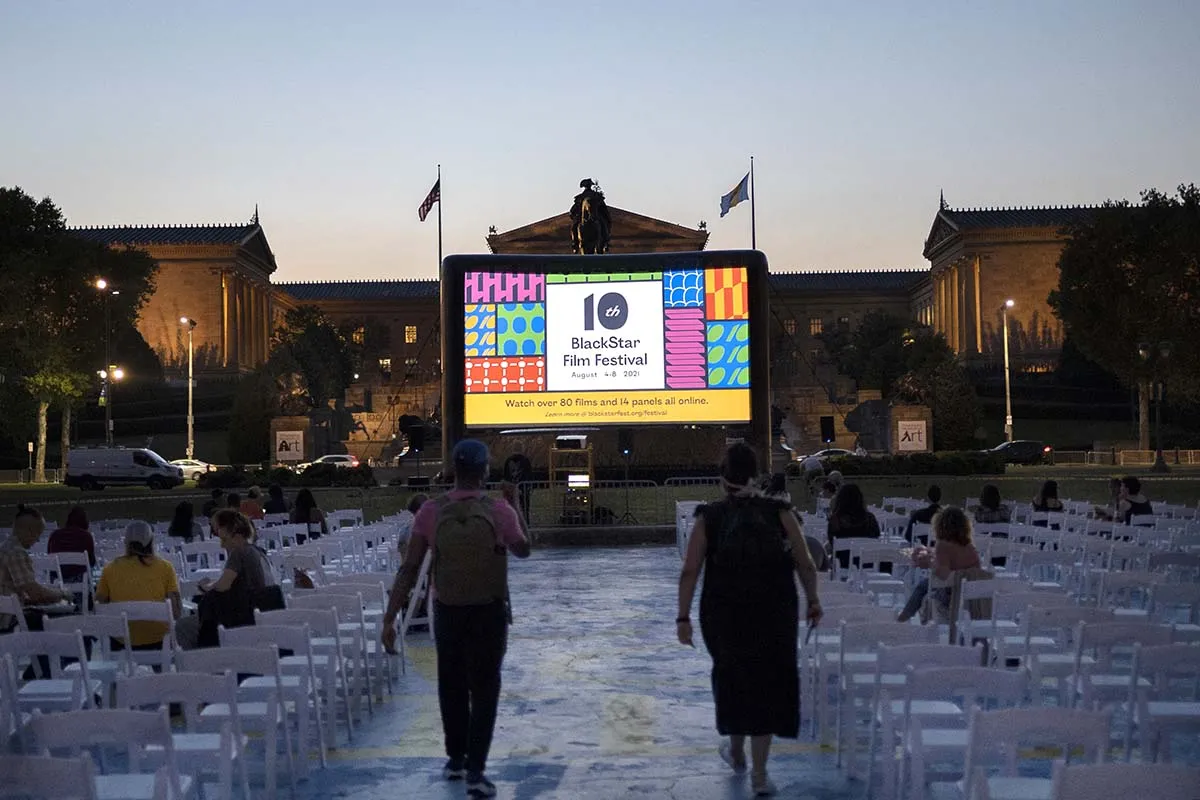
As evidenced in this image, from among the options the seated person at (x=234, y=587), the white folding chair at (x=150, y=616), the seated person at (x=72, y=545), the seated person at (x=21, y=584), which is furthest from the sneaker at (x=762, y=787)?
the seated person at (x=72, y=545)

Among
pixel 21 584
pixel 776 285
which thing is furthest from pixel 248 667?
pixel 776 285

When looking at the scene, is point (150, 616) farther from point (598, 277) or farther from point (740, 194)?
point (740, 194)

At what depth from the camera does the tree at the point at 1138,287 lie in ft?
208

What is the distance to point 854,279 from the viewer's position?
493ft

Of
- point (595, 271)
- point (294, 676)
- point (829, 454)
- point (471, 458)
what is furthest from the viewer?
point (829, 454)

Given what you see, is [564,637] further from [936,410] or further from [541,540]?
[936,410]

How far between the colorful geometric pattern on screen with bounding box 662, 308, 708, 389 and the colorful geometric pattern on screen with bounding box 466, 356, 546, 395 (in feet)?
7.35

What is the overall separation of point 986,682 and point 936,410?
67854 mm

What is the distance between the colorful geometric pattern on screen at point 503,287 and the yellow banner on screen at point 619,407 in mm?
1726

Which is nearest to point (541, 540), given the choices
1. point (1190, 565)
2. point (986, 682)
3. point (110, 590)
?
point (1190, 565)

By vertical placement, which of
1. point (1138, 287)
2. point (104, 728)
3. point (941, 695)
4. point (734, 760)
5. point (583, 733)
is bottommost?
point (583, 733)

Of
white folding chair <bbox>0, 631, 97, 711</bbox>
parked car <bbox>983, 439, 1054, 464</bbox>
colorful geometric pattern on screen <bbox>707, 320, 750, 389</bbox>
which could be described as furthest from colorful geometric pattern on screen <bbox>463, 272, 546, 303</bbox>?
parked car <bbox>983, 439, 1054, 464</bbox>

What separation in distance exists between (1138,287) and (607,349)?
44.3 m

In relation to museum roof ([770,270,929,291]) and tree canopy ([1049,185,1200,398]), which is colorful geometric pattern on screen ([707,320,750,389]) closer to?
tree canopy ([1049,185,1200,398])
